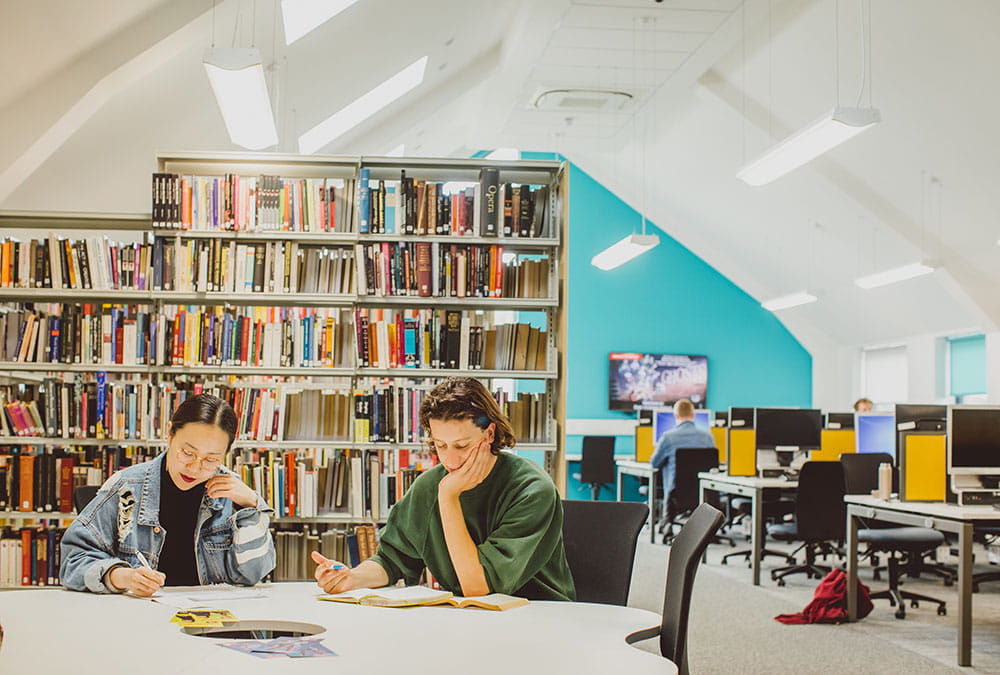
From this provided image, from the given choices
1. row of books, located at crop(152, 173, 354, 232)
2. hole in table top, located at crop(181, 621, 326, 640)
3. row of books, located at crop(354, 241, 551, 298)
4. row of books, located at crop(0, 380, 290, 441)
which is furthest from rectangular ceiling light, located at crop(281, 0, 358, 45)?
hole in table top, located at crop(181, 621, 326, 640)

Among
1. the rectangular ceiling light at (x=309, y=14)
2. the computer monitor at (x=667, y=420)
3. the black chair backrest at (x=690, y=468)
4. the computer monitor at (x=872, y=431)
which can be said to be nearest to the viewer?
the rectangular ceiling light at (x=309, y=14)

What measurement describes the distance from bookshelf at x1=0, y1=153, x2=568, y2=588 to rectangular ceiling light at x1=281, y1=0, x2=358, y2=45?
147cm

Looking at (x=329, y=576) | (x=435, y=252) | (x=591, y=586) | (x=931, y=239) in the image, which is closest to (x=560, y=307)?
(x=435, y=252)

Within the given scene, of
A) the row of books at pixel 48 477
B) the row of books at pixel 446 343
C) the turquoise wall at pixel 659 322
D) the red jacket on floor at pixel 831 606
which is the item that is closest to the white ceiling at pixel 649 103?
the turquoise wall at pixel 659 322

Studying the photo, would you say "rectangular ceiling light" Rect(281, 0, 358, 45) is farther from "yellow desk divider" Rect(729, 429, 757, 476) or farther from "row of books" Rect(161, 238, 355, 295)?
"yellow desk divider" Rect(729, 429, 757, 476)

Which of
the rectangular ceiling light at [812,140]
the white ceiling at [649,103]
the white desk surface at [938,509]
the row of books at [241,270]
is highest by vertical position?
the white ceiling at [649,103]

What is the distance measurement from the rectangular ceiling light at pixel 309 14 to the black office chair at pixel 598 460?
6.17 m

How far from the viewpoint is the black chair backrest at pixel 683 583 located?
217 centimetres

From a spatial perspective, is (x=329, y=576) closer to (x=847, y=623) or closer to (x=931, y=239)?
(x=847, y=623)

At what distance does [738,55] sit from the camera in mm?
8805

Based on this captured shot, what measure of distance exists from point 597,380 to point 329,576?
10621 millimetres

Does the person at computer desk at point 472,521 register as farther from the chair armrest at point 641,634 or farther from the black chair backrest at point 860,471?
the black chair backrest at point 860,471

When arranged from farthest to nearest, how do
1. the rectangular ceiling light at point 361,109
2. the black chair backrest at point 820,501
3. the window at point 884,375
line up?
the window at point 884,375
the rectangular ceiling light at point 361,109
the black chair backrest at point 820,501

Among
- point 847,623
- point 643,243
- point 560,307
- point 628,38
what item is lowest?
point 847,623
